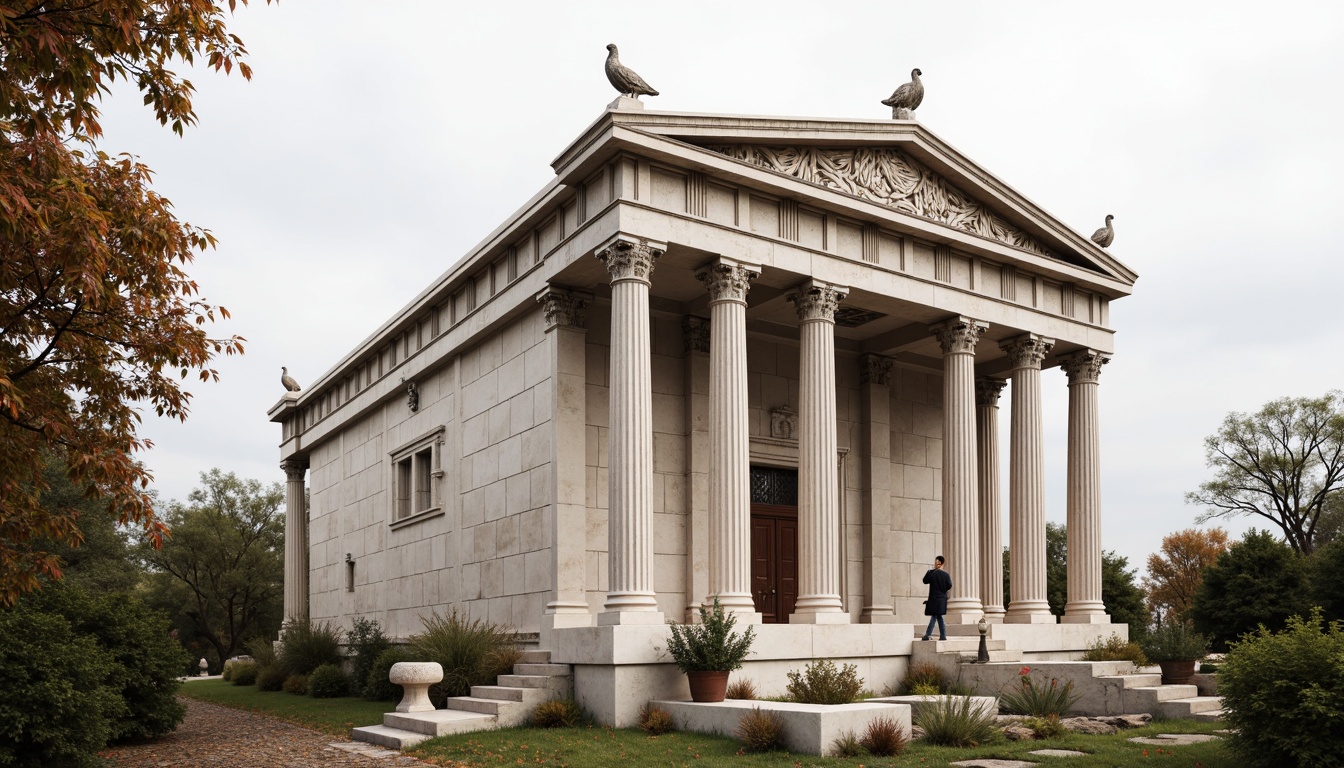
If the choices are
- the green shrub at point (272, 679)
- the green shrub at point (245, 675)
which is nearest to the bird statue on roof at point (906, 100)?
the green shrub at point (272, 679)

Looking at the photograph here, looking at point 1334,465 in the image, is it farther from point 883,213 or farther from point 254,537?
point 254,537

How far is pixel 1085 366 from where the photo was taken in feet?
87.7

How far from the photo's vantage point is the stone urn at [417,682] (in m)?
18.8

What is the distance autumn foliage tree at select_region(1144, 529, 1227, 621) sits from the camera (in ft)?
244

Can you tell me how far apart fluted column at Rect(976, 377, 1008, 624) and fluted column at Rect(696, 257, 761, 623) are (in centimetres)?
833

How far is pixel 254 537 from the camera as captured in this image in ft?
226

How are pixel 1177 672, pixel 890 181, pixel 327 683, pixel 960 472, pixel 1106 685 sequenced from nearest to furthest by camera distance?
pixel 1106 685 < pixel 1177 672 < pixel 890 181 < pixel 960 472 < pixel 327 683

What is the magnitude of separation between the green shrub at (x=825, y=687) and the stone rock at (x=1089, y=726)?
3137mm

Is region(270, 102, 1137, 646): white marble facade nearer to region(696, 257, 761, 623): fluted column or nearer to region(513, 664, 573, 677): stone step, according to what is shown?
region(696, 257, 761, 623): fluted column

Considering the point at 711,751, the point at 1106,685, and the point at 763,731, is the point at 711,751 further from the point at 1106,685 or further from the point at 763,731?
the point at 1106,685

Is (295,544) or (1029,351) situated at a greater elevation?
(1029,351)

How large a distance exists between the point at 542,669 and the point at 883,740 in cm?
697

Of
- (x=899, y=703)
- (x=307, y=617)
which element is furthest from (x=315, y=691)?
(x=899, y=703)

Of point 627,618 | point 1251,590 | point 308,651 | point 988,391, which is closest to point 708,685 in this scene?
point 627,618
